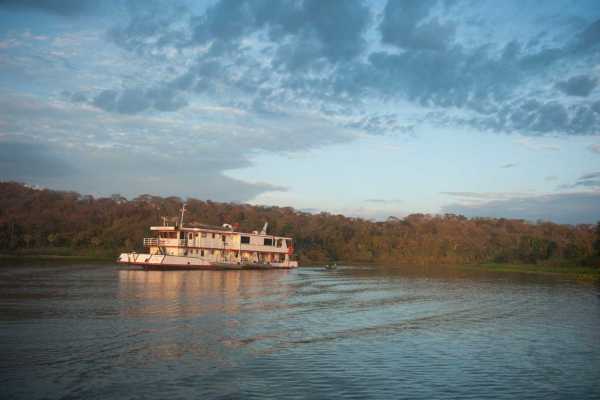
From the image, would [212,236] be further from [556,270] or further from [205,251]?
[556,270]

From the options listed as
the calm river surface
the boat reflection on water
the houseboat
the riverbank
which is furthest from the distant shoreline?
the calm river surface

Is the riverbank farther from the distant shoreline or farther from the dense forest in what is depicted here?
the dense forest

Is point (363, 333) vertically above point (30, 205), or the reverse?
point (30, 205)

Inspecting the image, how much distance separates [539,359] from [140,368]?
40.3ft

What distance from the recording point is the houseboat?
175 ft

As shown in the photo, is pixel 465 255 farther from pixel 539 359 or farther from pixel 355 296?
pixel 539 359

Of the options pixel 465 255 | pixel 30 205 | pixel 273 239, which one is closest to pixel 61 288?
pixel 273 239

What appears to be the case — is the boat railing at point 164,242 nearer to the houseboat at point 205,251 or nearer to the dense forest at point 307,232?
the houseboat at point 205,251

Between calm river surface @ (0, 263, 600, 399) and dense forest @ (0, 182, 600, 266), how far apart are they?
55367 millimetres

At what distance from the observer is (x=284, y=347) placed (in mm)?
17750

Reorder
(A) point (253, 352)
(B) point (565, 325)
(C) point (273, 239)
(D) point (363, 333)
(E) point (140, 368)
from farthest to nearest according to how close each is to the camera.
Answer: (C) point (273, 239), (B) point (565, 325), (D) point (363, 333), (A) point (253, 352), (E) point (140, 368)

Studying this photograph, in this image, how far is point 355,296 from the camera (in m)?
35.5

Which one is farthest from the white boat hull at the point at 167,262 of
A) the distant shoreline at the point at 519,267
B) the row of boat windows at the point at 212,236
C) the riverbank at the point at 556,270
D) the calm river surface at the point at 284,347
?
the riverbank at the point at 556,270

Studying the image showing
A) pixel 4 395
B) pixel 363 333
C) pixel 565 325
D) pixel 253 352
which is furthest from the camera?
pixel 565 325
